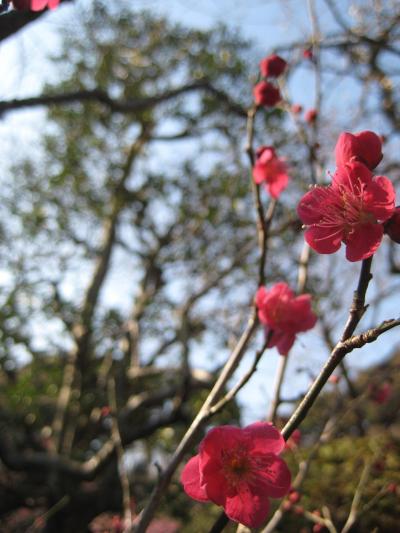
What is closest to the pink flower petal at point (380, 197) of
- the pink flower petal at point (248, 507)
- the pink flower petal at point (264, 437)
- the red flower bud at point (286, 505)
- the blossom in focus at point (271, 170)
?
the pink flower petal at point (264, 437)

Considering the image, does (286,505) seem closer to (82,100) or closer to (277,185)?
(277,185)

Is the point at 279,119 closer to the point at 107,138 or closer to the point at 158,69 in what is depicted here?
the point at 158,69

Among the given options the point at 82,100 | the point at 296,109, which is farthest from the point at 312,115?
the point at 82,100

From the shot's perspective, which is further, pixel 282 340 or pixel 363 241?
pixel 282 340

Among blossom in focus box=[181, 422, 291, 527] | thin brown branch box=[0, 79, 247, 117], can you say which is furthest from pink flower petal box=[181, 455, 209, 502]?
thin brown branch box=[0, 79, 247, 117]

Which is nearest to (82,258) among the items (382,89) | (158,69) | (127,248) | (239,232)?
(127,248)

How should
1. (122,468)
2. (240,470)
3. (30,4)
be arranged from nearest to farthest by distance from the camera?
(240,470) < (30,4) < (122,468)

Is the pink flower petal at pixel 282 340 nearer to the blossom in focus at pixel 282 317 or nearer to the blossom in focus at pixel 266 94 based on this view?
the blossom in focus at pixel 282 317
